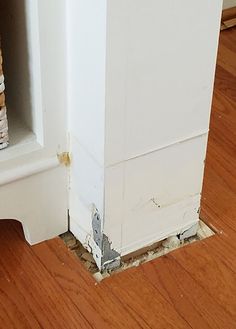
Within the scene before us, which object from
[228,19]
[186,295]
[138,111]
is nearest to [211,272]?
[186,295]

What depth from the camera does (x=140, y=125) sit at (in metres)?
1.05

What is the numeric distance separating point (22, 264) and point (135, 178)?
0.24m

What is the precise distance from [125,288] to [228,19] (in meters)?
0.93

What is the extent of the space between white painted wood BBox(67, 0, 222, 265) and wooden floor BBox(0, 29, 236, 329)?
2.1 inches

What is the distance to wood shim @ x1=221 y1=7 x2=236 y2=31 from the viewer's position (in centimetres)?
182

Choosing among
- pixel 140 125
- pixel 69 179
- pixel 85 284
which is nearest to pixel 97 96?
pixel 140 125

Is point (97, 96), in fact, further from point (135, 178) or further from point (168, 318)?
point (168, 318)

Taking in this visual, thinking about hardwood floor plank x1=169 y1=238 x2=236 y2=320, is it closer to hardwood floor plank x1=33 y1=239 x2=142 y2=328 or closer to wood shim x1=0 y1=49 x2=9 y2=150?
hardwood floor plank x1=33 y1=239 x2=142 y2=328

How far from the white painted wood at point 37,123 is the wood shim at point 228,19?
2.60 ft

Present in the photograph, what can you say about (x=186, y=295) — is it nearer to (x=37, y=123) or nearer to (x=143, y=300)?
(x=143, y=300)

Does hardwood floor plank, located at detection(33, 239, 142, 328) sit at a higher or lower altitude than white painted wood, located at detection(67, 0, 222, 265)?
lower

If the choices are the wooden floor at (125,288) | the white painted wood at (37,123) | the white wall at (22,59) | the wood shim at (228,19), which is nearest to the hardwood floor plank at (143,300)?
the wooden floor at (125,288)

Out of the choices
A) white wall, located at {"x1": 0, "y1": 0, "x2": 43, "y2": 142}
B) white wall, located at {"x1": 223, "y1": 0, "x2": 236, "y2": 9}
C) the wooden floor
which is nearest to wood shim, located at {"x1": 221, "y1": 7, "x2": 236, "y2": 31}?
white wall, located at {"x1": 223, "y1": 0, "x2": 236, "y2": 9}

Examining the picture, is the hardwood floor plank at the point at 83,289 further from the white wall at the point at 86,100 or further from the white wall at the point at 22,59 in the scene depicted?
the white wall at the point at 22,59
